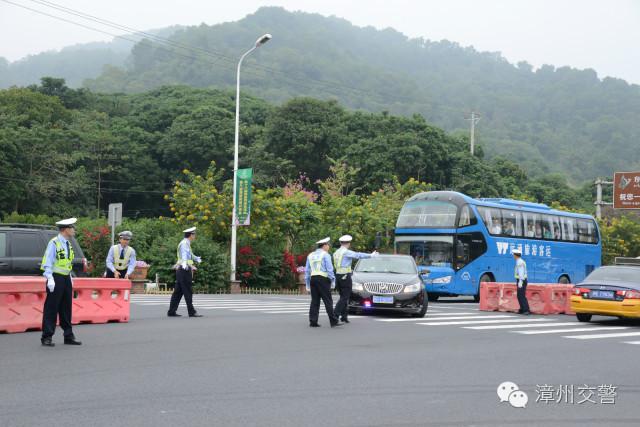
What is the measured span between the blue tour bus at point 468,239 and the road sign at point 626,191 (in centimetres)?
1507

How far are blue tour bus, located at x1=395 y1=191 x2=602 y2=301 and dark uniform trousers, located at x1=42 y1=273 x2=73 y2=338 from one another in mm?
15952

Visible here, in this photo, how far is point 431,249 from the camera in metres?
27.5

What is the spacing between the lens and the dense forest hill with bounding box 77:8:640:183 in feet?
385

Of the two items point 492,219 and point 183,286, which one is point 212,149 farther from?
point 183,286

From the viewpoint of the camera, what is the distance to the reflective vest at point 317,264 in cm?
1466

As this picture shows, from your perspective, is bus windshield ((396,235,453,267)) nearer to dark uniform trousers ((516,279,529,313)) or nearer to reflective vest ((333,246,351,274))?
dark uniform trousers ((516,279,529,313))

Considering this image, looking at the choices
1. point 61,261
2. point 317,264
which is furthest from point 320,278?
point 61,261

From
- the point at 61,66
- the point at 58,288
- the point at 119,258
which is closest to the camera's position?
the point at 58,288

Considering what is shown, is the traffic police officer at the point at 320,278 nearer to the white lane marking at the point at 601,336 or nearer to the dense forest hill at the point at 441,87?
the white lane marking at the point at 601,336

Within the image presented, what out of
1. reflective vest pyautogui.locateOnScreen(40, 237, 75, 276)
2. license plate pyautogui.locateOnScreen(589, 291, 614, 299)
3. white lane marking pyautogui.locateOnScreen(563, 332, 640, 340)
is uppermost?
reflective vest pyautogui.locateOnScreen(40, 237, 75, 276)

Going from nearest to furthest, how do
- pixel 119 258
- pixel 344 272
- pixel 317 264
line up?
1. pixel 317 264
2. pixel 344 272
3. pixel 119 258

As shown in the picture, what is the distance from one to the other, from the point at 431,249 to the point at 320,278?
13325mm

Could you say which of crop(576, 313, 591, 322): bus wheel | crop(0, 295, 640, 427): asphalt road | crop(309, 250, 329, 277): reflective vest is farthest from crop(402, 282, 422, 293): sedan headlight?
crop(576, 313, 591, 322): bus wheel

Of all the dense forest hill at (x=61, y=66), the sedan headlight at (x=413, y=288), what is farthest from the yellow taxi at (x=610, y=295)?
the dense forest hill at (x=61, y=66)
